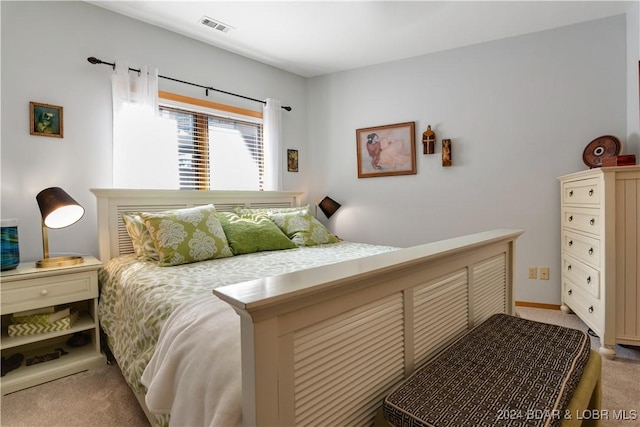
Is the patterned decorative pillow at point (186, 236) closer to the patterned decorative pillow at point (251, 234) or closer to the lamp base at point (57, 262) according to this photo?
the patterned decorative pillow at point (251, 234)

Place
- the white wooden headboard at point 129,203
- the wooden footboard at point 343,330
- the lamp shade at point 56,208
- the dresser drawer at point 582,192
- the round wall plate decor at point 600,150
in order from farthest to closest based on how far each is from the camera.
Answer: the round wall plate decor at point 600,150 → the white wooden headboard at point 129,203 → the dresser drawer at point 582,192 → the lamp shade at point 56,208 → the wooden footboard at point 343,330

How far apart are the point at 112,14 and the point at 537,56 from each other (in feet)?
11.6

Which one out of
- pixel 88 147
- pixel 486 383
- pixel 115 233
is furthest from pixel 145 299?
pixel 88 147

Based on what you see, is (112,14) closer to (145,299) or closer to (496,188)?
(145,299)

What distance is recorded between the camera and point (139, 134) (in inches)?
104

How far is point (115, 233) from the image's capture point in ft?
8.05

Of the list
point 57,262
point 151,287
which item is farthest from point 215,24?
point 151,287

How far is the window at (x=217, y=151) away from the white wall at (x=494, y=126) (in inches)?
40.2

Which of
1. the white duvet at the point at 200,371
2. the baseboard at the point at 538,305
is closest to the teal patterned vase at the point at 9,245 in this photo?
the white duvet at the point at 200,371

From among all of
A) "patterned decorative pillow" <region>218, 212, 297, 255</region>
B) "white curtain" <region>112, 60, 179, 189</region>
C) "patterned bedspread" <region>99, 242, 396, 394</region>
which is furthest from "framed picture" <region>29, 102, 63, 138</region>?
"patterned decorative pillow" <region>218, 212, 297, 255</region>

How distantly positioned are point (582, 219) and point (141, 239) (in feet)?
10.1

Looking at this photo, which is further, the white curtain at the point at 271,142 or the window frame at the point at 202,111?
the white curtain at the point at 271,142

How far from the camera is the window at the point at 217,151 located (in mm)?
3033

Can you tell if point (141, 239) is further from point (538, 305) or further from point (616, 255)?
point (538, 305)
